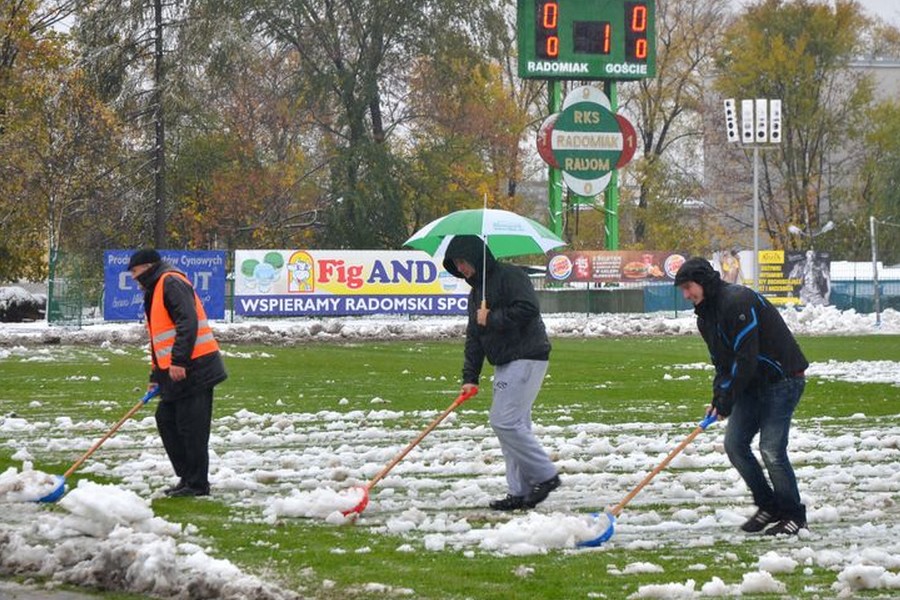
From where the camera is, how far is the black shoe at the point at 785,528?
9.59 metres

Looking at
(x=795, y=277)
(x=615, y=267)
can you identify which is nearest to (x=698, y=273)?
(x=615, y=267)

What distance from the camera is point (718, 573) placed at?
825 cm

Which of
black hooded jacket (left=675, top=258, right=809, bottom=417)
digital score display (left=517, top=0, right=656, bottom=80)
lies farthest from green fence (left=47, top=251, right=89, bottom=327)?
black hooded jacket (left=675, top=258, right=809, bottom=417)

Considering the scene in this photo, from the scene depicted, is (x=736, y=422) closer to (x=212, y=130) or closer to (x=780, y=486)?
(x=780, y=486)

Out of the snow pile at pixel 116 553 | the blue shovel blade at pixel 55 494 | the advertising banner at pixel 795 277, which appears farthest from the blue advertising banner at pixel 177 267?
the snow pile at pixel 116 553

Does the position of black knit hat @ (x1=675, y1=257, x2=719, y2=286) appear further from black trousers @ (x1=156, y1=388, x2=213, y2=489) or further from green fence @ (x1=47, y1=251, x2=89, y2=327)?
green fence @ (x1=47, y1=251, x2=89, y2=327)

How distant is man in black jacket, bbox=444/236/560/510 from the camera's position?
10.9 metres

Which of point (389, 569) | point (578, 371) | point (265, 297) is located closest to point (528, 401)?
point (389, 569)

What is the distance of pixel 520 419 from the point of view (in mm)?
10891

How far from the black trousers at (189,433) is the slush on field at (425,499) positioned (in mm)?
222

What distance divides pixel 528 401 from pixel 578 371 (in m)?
15.4

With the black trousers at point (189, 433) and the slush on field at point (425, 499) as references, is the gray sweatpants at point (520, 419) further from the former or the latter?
the black trousers at point (189, 433)

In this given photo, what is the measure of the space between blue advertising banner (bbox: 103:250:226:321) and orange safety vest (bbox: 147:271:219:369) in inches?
1119

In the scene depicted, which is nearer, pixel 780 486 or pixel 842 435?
pixel 780 486
